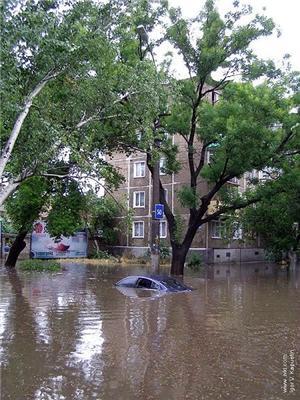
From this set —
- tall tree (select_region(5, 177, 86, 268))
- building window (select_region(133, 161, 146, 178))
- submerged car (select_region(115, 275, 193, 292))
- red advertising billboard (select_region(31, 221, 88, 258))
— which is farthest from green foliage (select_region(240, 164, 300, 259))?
red advertising billboard (select_region(31, 221, 88, 258))

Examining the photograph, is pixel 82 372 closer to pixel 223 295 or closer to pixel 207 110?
pixel 223 295

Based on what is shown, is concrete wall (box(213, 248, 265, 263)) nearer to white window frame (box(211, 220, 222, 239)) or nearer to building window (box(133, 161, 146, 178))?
white window frame (box(211, 220, 222, 239))

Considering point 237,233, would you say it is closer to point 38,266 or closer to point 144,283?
point 38,266

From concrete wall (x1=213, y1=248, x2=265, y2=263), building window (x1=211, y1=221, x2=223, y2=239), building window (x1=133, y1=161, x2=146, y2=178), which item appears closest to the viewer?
building window (x1=211, y1=221, x2=223, y2=239)

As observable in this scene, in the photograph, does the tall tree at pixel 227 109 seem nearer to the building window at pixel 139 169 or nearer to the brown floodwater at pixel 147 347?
the brown floodwater at pixel 147 347

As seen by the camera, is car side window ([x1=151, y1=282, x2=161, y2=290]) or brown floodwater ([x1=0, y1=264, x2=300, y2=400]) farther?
car side window ([x1=151, y1=282, x2=161, y2=290])

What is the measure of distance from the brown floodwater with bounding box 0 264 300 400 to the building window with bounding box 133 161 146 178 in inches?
1072

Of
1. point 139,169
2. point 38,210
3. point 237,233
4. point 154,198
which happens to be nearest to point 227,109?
point 154,198

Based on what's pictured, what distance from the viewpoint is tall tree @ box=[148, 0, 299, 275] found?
1992 centimetres

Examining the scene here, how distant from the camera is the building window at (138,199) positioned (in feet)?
140

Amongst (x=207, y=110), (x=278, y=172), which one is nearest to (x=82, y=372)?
(x=207, y=110)

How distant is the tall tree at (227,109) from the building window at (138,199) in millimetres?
17942

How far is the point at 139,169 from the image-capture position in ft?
142

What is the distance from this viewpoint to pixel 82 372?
7.25 metres
